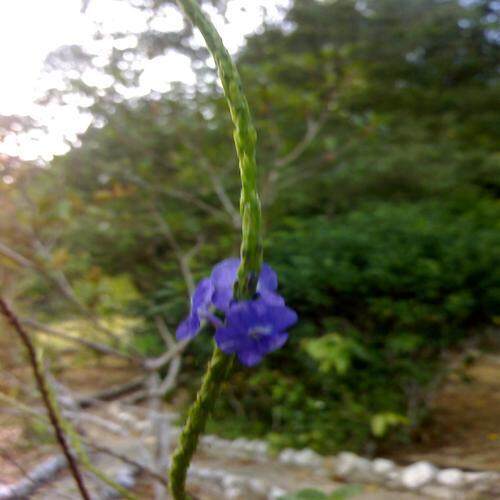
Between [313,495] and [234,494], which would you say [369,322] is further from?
[313,495]

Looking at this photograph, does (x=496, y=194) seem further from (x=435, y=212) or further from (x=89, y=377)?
(x=89, y=377)

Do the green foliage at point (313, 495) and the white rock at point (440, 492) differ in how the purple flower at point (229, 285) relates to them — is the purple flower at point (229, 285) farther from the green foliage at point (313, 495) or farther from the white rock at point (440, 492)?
the white rock at point (440, 492)

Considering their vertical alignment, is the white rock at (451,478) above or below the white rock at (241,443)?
below

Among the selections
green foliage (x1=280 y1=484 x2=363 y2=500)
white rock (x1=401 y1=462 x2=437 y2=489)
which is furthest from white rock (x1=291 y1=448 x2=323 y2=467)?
green foliage (x1=280 y1=484 x2=363 y2=500)

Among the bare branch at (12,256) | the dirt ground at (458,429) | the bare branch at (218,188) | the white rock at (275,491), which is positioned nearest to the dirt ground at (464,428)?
the dirt ground at (458,429)

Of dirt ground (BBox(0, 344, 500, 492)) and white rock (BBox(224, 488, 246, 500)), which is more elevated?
dirt ground (BBox(0, 344, 500, 492))

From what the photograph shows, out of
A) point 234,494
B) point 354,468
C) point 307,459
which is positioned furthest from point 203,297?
point 307,459

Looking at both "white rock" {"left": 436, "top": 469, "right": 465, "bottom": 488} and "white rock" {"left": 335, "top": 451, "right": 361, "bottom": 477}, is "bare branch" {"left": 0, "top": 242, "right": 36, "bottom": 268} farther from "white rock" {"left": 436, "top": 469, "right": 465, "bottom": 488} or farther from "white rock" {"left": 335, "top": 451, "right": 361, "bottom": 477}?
"white rock" {"left": 436, "top": 469, "right": 465, "bottom": 488}
